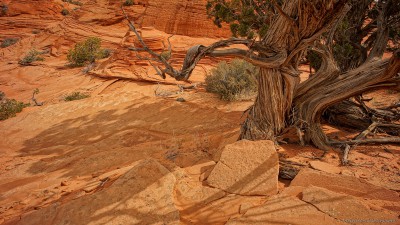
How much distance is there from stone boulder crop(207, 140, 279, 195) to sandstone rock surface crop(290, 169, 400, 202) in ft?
0.82

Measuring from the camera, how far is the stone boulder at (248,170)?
229 centimetres

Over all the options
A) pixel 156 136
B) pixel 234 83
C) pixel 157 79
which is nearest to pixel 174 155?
pixel 156 136

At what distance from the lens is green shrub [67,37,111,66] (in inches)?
508

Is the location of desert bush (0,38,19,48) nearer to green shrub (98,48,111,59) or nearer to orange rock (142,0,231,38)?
green shrub (98,48,111,59)

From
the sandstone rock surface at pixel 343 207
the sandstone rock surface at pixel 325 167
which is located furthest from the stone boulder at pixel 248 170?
the sandstone rock surface at pixel 325 167

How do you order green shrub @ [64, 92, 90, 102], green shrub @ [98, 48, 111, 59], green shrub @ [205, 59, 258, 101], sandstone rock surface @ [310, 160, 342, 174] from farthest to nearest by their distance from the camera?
green shrub @ [98, 48, 111, 59], green shrub @ [64, 92, 90, 102], green shrub @ [205, 59, 258, 101], sandstone rock surface @ [310, 160, 342, 174]

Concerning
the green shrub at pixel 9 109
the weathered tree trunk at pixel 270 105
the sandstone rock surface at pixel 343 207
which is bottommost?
the green shrub at pixel 9 109

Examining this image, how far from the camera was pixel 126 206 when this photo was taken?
7.34ft

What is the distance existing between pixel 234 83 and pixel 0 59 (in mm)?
16426

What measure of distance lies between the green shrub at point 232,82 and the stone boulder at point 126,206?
14.4 ft

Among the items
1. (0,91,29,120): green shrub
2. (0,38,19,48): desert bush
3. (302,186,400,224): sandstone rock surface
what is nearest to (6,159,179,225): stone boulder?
(302,186,400,224): sandstone rock surface

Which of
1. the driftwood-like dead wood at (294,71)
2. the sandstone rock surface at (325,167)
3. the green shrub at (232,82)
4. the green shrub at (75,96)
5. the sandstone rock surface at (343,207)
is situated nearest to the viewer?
the sandstone rock surface at (343,207)

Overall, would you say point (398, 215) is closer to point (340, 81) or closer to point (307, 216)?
point (307, 216)

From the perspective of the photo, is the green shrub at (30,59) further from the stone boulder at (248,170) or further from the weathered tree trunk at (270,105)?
the stone boulder at (248,170)
